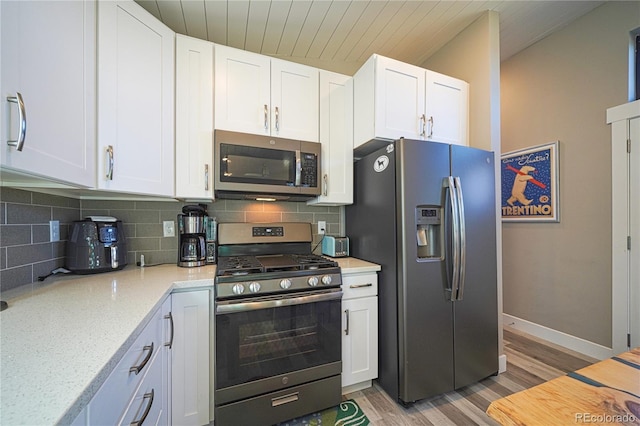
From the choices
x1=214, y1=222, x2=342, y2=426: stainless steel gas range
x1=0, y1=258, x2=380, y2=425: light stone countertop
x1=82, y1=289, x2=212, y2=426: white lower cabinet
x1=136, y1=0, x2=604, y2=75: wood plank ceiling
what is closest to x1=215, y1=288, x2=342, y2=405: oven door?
x1=214, y1=222, x2=342, y2=426: stainless steel gas range

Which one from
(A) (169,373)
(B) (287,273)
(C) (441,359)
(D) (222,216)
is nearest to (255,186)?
(D) (222,216)

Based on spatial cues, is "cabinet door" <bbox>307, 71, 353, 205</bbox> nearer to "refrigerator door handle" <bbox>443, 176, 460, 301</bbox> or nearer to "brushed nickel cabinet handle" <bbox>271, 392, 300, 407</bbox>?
"refrigerator door handle" <bbox>443, 176, 460, 301</bbox>

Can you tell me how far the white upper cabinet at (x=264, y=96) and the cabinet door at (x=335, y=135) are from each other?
9 cm

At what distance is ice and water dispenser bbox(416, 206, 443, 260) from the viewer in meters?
1.67

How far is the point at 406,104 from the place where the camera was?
1915 millimetres

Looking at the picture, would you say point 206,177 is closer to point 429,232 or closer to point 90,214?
point 90,214

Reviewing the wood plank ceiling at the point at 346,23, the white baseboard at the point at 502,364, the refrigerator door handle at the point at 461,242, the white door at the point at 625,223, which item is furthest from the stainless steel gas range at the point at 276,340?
the white door at the point at 625,223

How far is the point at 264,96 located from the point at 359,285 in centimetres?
159

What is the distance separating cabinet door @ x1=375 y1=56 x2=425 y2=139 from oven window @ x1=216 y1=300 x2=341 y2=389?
54.0 inches

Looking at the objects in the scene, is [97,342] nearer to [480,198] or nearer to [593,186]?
[480,198]

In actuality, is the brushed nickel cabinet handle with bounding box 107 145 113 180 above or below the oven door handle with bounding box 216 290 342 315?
above

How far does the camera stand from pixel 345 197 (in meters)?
2.12

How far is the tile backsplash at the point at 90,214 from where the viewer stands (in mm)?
1129

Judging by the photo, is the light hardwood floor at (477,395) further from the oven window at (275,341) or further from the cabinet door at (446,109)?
the cabinet door at (446,109)
